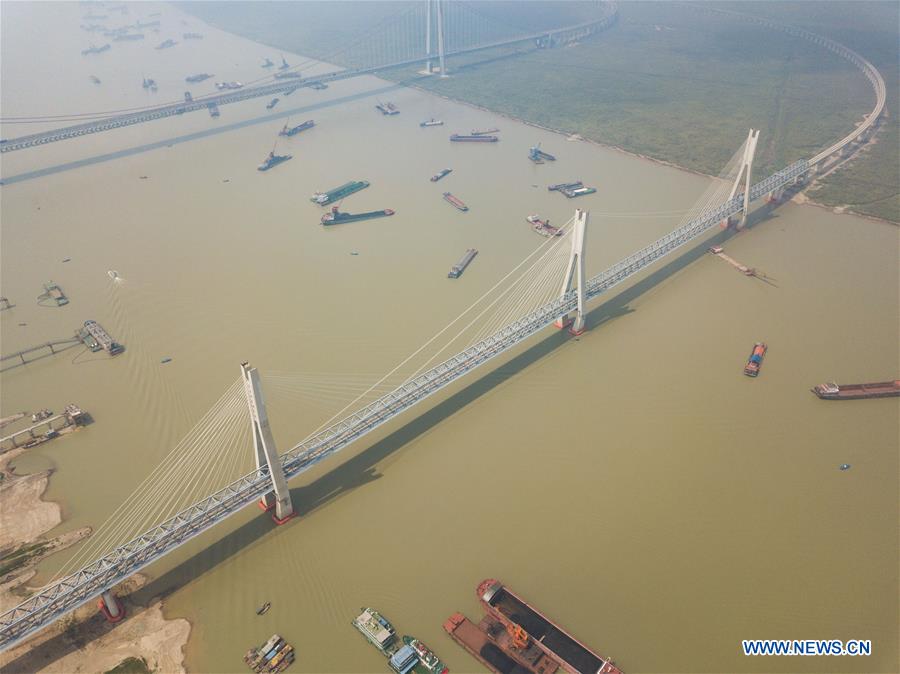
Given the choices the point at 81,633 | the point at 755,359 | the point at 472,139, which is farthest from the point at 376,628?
the point at 472,139

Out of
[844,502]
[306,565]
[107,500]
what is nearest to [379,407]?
[306,565]

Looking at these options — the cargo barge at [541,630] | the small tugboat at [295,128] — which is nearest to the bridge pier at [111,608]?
the cargo barge at [541,630]

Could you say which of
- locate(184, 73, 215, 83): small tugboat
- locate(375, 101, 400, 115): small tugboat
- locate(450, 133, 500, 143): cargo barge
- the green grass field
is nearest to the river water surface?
locate(450, 133, 500, 143): cargo barge

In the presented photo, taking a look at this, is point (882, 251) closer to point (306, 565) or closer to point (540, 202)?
point (540, 202)

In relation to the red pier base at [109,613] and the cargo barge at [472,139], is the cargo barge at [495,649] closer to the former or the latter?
the red pier base at [109,613]

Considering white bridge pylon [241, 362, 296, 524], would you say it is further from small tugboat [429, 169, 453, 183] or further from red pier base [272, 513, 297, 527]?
small tugboat [429, 169, 453, 183]
